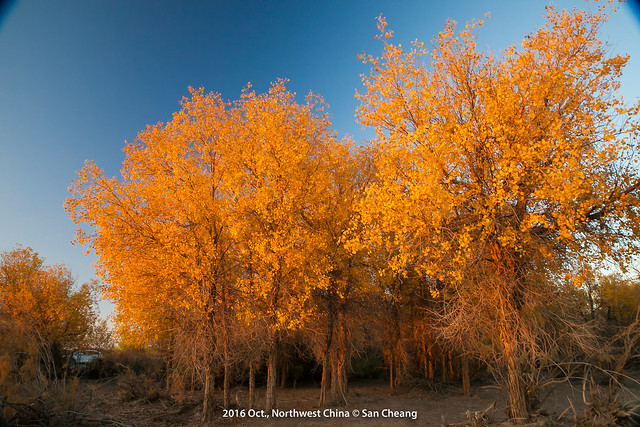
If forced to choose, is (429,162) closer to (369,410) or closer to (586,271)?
(586,271)

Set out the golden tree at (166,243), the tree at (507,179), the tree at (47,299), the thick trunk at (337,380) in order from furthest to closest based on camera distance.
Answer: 1. the tree at (47,299)
2. the thick trunk at (337,380)
3. the golden tree at (166,243)
4. the tree at (507,179)

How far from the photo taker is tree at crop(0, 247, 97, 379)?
2492 cm

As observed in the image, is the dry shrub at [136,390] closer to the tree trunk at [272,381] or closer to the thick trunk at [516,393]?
the tree trunk at [272,381]

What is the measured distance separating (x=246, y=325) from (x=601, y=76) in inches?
452

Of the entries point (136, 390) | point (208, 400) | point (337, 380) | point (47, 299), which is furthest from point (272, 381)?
point (47, 299)

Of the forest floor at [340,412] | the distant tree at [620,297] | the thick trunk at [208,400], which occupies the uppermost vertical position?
the distant tree at [620,297]

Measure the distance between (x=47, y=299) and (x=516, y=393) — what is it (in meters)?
29.8

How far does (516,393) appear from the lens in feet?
28.2

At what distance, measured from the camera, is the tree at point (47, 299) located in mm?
24917

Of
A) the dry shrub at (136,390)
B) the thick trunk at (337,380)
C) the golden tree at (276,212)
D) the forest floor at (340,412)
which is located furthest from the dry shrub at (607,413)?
the dry shrub at (136,390)

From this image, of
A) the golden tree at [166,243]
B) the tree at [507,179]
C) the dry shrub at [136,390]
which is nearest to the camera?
the tree at [507,179]

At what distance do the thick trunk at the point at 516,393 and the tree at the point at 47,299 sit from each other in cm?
2433

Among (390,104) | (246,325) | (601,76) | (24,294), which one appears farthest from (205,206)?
(24,294)

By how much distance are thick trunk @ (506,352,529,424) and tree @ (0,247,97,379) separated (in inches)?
958
